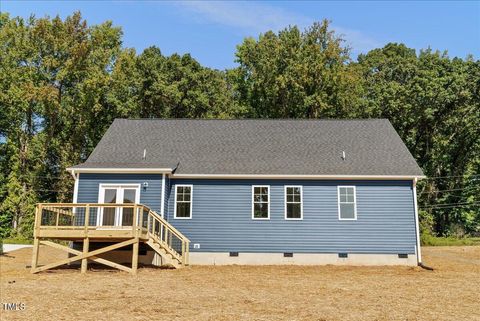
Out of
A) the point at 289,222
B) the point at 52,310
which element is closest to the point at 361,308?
the point at 52,310

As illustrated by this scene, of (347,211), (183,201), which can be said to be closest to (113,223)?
(183,201)

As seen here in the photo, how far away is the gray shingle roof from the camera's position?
17.5 m

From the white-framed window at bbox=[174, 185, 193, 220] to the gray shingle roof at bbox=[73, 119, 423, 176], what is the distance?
74cm

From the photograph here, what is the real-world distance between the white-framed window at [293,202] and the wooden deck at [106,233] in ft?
14.6

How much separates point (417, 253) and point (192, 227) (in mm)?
9409

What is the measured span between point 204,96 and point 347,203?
21.5 m

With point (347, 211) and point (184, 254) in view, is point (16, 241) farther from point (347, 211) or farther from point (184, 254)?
point (347, 211)

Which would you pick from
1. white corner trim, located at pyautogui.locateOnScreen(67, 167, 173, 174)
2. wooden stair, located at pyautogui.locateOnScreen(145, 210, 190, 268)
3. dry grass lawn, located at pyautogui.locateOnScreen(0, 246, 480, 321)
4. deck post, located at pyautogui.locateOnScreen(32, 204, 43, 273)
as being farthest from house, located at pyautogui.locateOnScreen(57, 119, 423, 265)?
deck post, located at pyautogui.locateOnScreen(32, 204, 43, 273)

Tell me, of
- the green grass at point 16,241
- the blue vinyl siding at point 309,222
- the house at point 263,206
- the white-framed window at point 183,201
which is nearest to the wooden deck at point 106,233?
the house at point 263,206

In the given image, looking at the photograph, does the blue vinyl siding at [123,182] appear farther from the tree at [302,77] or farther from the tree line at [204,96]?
the tree at [302,77]

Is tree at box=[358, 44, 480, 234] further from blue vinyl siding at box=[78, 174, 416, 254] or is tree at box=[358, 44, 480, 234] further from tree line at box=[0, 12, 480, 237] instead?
blue vinyl siding at box=[78, 174, 416, 254]

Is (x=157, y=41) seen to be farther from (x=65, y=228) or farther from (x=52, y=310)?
(x=52, y=310)

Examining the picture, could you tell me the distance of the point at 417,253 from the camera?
16.6m

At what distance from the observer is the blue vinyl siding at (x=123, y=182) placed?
16.4 meters
